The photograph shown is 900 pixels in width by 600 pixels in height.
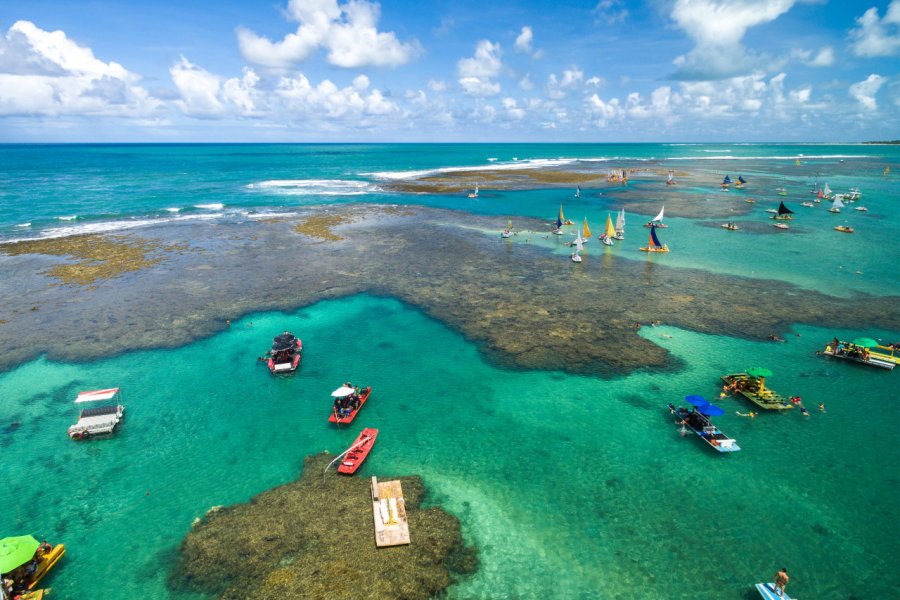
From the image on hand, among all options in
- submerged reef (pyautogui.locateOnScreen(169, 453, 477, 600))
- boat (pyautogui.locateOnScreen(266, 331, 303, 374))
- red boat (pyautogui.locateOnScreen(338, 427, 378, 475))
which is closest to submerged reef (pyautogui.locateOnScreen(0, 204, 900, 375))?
boat (pyautogui.locateOnScreen(266, 331, 303, 374))

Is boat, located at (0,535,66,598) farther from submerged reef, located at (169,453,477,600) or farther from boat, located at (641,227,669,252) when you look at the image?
boat, located at (641,227,669,252)

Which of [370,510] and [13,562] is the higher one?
[13,562]

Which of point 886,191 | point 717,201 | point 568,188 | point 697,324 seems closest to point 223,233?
point 697,324

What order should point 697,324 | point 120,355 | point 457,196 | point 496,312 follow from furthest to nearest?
point 457,196 → point 496,312 → point 697,324 → point 120,355

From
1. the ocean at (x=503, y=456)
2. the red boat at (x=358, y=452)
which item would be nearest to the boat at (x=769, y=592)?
the ocean at (x=503, y=456)

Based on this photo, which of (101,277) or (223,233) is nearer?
(101,277)

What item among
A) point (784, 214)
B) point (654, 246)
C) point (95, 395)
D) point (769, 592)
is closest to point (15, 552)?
point (95, 395)

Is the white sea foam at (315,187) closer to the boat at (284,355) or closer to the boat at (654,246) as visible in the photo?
the boat at (654,246)

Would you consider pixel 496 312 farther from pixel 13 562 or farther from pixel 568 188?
pixel 568 188
